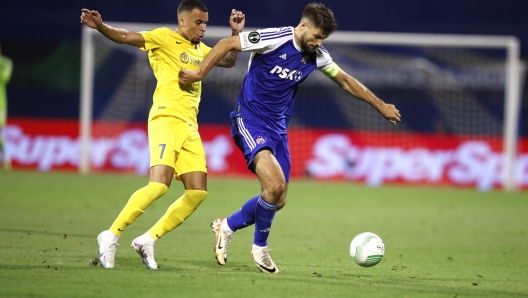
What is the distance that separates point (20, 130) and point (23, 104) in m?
4.00

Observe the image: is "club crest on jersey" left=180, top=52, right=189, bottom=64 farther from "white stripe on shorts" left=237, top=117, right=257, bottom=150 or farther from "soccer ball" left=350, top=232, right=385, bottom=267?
"soccer ball" left=350, top=232, right=385, bottom=267

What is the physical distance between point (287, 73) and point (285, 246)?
247cm

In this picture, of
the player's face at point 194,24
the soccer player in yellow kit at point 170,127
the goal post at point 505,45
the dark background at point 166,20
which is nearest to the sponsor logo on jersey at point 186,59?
the soccer player in yellow kit at point 170,127

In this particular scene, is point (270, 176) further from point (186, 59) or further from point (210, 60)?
point (186, 59)

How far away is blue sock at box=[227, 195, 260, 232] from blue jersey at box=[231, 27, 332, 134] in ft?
2.22

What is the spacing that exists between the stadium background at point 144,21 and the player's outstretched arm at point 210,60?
16.8 meters

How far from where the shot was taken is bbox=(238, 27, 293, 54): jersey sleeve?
20.7ft

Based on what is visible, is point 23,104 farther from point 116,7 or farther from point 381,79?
point 381,79

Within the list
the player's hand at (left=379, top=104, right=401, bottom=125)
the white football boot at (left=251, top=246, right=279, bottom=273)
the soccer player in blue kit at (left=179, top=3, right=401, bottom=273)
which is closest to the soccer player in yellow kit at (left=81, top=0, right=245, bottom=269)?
the soccer player in blue kit at (left=179, top=3, right=401, bottom=273)

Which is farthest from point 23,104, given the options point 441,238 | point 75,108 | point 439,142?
point 441,238

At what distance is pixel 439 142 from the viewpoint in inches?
731

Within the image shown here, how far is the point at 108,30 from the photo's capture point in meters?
6.25

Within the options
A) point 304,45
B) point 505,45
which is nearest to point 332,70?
point 304,45

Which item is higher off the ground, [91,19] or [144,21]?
[144,21]
